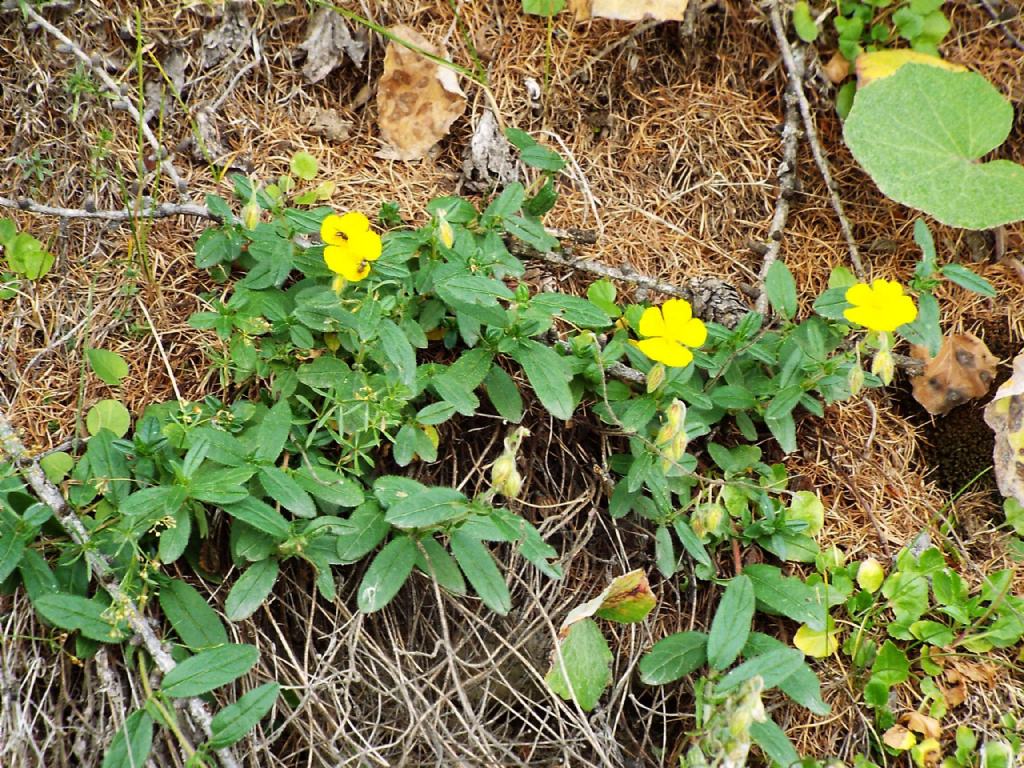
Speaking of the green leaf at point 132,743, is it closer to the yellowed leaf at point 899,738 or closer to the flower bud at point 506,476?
the flower bud at point 506,476

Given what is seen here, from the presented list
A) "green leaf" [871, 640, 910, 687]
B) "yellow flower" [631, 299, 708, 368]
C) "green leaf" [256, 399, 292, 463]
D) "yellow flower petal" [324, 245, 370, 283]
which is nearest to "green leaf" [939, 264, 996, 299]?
"yellow flower" [631, 299, 708, 368]

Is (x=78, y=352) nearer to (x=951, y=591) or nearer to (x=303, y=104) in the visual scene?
(x=303, y=104)

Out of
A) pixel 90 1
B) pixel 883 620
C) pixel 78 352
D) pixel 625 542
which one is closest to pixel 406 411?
pixel 625 542

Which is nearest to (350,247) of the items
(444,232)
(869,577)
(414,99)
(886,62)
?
(444,232)

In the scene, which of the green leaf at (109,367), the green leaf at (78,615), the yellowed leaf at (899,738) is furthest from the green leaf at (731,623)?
the green leaf at (109,367)

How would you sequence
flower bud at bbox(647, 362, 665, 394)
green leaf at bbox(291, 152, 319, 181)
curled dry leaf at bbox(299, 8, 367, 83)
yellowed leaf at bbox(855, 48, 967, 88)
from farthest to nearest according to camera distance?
yellowed leaf at bbox(855, 48, 967, 88) → curled dry leaf at bbox(299, 8, 367, 83) → green leaf at bbox(291, 152, 319, 181) → flower bud at bbox(647, 362, 665, 394)

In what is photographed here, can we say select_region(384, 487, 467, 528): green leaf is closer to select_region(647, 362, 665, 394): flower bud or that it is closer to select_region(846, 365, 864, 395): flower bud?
select_region(647, 362, 665, 394): flower bud
